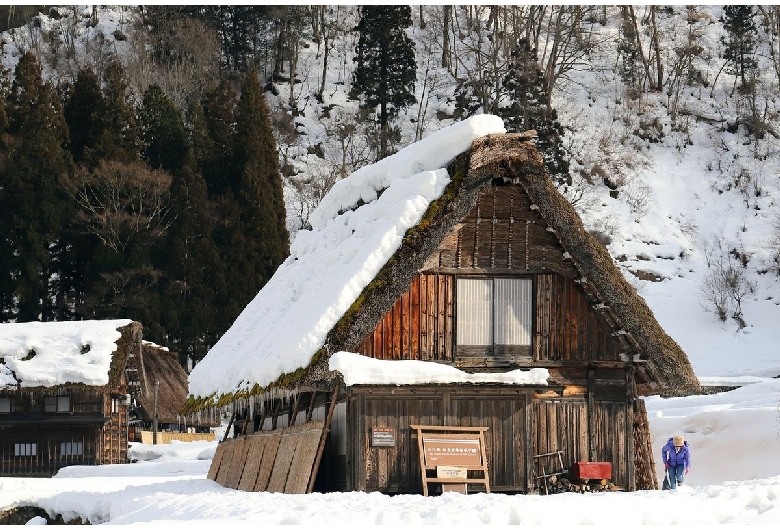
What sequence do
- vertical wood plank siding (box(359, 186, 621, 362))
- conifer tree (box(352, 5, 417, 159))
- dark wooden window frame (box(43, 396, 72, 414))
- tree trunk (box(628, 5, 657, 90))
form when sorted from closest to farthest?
vertical wood plank siding (box(359, 186, 621, 362)) < dark wooden window frame (box(43, 396, 72, 414)) < conifer tree (box(352, 5, 417, 159)) < tree trunk (box(628, 5, 657, 90))

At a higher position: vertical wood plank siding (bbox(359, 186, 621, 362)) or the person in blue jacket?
vertical wood plank siding (bbox(359, 186, 621, 362))

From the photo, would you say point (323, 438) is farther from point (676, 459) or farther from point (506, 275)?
point (676, 459)

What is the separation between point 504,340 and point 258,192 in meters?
38.7

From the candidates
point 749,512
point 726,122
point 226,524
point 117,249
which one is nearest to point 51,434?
point 117,249

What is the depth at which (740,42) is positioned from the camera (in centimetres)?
7556

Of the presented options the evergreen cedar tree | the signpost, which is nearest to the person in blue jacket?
the signpost

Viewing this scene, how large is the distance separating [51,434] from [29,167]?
56.5 ft

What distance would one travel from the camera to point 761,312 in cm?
5562

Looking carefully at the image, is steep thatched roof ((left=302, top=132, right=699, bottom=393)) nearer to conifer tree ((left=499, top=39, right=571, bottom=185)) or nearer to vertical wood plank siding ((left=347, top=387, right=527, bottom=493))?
vertical wood plank siding ((left=347, top=387, right=527, bottom=493))

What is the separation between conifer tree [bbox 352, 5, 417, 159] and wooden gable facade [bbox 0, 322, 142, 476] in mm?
32014

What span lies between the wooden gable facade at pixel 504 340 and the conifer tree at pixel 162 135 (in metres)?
41.6

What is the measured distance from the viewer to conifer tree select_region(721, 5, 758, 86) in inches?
2950

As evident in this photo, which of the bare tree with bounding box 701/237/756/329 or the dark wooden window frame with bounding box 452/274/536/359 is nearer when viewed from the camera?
the dark wooden window frame with bounding box 452/274/536/359

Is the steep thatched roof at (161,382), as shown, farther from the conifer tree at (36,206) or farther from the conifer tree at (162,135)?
the conifer tree at (162,135)
